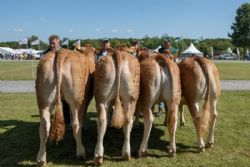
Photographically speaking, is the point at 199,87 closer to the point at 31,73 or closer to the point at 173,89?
the point at 173,89

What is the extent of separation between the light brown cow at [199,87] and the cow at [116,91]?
122 centimetres

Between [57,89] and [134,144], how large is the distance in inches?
101

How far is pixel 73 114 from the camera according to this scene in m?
7.16

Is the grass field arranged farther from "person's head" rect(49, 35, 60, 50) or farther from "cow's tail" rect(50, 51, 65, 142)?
"cow's tail" rect(50, 51, 65, 142)

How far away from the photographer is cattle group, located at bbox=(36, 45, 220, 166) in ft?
22.5

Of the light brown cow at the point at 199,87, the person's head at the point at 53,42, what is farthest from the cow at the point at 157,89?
the person's head at the point at 53,42

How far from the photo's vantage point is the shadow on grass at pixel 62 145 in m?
7.35

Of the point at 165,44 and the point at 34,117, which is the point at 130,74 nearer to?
the point at 165,44

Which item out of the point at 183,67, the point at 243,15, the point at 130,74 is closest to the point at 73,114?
the point at 130,74

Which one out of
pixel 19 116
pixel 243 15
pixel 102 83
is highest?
pixel 243 15

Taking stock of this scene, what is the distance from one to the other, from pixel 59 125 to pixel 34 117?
5021 millimetres

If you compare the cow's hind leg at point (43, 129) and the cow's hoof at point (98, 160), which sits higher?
the cow's hind leg at point (43, 129)

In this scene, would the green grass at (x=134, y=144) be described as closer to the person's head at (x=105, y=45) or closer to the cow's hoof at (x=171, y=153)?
the cow's hoof at (x=171, y=153)

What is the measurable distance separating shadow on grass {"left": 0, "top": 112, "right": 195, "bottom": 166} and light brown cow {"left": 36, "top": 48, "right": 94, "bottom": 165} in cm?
62
